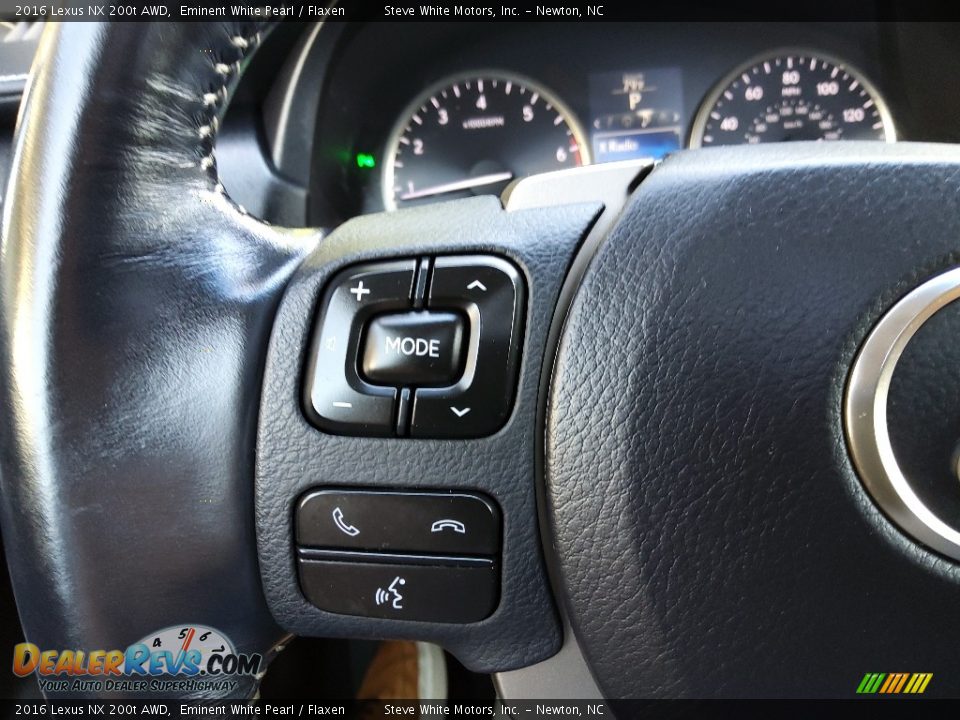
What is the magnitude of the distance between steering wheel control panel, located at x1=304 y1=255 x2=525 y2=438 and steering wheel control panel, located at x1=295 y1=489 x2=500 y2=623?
48mm

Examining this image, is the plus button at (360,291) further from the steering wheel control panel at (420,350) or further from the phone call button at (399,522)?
the phone call button at (399,522)

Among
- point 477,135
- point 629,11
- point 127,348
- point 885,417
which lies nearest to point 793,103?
point 629,11

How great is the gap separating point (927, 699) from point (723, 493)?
182 millimetres

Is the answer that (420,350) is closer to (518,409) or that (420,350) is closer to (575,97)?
(518,409)

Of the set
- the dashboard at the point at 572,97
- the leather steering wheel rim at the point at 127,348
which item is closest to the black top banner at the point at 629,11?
the dashboard at the point at 572,97

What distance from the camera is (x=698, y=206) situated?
552 mm

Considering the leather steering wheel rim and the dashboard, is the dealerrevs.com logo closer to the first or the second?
the leather steering wheel rim

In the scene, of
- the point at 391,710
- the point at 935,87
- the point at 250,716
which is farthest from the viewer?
the point at 935,87

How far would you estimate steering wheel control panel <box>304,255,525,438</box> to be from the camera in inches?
22.5

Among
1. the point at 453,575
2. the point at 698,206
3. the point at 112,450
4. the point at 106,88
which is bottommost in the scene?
the point at 453,575

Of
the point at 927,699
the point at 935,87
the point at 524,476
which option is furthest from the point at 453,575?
the point at 935,87

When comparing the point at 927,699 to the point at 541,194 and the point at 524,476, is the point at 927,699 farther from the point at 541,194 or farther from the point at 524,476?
the point at 541,194

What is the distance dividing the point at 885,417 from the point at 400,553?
0.31 m

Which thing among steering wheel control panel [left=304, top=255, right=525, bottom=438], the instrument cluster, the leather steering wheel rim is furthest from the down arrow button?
the instrument cluster
